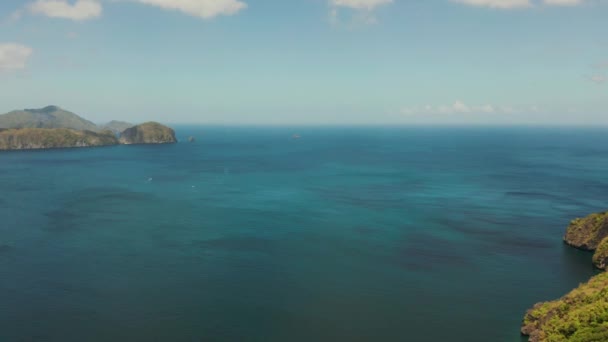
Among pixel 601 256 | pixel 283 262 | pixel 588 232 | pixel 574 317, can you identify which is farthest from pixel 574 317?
pixel 588 232

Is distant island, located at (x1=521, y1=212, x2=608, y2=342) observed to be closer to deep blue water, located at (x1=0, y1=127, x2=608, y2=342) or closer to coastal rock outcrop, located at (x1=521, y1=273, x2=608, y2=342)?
coastal rock outcrop, located at (x1=521, y1=273, x2=608, y2=342)

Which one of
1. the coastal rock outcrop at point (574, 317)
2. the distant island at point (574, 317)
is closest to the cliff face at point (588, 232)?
the distant island at point (574, 317)

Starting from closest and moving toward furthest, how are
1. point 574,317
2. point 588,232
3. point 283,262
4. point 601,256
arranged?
point 574,317 → point 601,256 → point 283,262 → point 588,232

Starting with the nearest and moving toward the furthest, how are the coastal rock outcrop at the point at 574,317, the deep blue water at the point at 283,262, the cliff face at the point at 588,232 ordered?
the coastal rock outcrop at the point at 574,317, the deep blue water at the point at 283,262, the cliff face at the point at 588,232

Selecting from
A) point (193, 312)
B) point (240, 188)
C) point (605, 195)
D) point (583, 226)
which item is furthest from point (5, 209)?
point (605, 195)

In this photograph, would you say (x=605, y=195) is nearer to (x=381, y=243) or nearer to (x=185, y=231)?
(x=381, y=243)

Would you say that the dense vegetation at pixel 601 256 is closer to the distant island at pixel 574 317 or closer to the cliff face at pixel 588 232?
the cliff face at pixel 588 232

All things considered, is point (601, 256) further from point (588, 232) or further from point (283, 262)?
point (283, 262)
